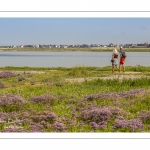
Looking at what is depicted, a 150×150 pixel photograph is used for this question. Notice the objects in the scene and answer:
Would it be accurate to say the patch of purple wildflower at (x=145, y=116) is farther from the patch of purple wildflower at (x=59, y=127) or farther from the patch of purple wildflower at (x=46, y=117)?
the patch of purple wildflower at (x=46, y=117)

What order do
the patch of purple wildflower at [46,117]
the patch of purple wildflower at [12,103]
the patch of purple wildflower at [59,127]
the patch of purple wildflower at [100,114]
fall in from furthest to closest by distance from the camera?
the patch of purple wildflower at [12,103], the patch of purple wildflower at [100,114], the patch of purple wildflower at [46,117], the patch of purple wildflower at [59,127]

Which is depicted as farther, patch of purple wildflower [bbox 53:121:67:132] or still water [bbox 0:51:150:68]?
still water [bbox 0:51:150:68]

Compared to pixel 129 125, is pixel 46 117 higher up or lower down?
higher up

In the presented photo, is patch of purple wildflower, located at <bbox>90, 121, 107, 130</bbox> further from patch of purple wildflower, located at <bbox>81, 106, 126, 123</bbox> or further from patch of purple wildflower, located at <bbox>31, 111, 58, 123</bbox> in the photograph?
patch of purple wildflower, located at <bbox>31, 111, 58, 123</bbox>

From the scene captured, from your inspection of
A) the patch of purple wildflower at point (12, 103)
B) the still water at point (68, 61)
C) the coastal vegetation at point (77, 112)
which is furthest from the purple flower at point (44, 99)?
the still water at point (68, 61)

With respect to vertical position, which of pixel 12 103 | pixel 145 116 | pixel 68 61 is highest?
pixel 68 61

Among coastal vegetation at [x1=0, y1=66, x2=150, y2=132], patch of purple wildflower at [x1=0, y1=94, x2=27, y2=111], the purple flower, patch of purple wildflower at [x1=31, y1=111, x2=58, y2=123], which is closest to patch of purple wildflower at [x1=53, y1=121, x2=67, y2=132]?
coastal vegetation at [x1=0, y1=66, x2=150, y2=132]

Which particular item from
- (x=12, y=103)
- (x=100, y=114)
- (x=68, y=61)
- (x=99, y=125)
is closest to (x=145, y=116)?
(x=100, y=114)

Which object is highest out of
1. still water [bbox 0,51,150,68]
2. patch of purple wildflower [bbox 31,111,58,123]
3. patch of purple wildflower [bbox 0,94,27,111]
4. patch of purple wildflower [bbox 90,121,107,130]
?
still water [bbox 0,51,150,68]

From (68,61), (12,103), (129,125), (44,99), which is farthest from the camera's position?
(68,61)

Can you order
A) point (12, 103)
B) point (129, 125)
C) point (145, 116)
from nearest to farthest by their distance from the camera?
point (129, 125), point (145, 116), point (12, 103)

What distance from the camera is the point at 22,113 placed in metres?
11.4

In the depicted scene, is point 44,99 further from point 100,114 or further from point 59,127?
point 59,127
